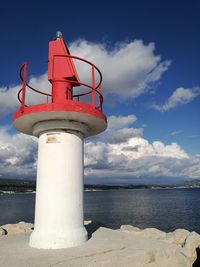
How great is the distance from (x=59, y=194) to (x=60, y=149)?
1.20 metres

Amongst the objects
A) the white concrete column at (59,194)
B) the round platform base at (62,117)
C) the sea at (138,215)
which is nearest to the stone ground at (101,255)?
the white concrete column at (59,194)

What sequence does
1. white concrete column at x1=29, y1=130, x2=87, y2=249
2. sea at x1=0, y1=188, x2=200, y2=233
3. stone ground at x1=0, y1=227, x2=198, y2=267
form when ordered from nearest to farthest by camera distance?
stone ground at x1=0, y1=227, x2=198, y2=267
white concrete column at x1=29, y1=130, x2=87, y2=249
sea at x1=0, y1=188, x2=200, y2=233

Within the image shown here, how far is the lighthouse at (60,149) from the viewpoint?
7902 mm

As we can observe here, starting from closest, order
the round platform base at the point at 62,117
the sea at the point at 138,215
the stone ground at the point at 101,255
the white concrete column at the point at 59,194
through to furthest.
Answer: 1. the stone ground at the point at 101,255
2. the round platform base at the point at 62,117
3. the white concrete column at the point at 59,194
4. the sea at the point at 138,215

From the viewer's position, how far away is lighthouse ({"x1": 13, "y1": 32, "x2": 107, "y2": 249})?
7.90 metres

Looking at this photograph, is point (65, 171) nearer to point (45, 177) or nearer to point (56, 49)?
point (45, 177)

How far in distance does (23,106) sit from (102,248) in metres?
4.17

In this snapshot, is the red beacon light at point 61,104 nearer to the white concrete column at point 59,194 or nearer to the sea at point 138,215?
the white concrete column at point 59,194

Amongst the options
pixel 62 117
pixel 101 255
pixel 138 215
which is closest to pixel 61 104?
pixel 62 117

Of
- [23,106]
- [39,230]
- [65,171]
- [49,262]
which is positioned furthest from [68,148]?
[49,262]

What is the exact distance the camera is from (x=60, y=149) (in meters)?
8.29

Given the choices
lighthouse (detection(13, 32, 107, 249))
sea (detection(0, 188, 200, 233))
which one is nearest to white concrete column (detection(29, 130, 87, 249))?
lighthouse (detection(13, 32, 107, 249))

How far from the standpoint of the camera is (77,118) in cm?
834

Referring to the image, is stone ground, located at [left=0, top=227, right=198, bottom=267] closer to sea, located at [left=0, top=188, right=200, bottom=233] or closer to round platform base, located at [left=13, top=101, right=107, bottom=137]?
round platform base, located at [left=13, top=101, right=107, bottom=137]
